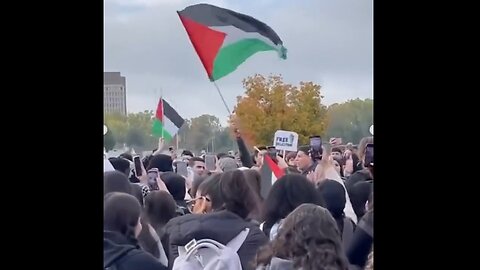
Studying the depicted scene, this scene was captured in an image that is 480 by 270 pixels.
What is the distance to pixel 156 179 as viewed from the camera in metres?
2.01

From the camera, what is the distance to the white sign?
5.99 ft

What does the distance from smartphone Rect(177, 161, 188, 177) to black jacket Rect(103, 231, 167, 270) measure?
0.76 feet

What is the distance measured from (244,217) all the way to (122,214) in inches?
11.9

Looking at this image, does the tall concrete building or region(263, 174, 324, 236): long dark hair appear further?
region(263, 174, 324, 236): long dark hair

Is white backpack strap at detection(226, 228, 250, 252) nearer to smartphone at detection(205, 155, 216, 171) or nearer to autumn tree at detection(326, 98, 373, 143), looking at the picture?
smartphone at detection(205, 155, 216, 171)

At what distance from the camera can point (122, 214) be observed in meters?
1.86

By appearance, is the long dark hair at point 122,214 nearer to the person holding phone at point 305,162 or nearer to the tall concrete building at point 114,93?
the tall concrete building at point 114,93

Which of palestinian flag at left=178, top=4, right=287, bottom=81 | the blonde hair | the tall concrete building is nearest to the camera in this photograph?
the tall concrete building

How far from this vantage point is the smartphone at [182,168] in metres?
1.99

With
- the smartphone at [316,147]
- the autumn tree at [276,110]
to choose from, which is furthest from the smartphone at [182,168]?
the smartphone at [316,147]

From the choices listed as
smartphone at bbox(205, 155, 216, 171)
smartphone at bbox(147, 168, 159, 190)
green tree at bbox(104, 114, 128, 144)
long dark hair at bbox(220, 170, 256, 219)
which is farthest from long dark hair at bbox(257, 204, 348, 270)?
green tree at bbox(104, 114, 128, 144)
